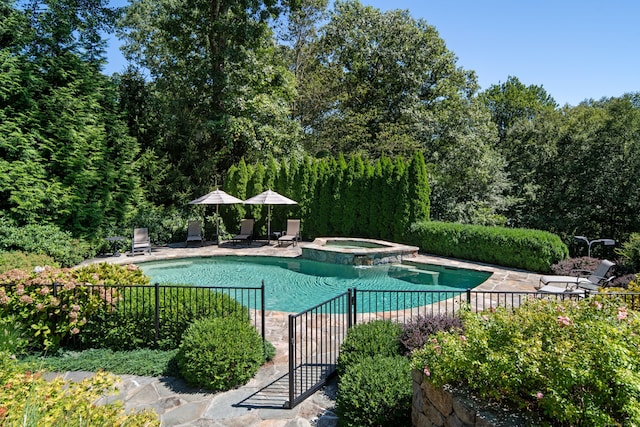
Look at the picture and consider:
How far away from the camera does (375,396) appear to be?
3746mm

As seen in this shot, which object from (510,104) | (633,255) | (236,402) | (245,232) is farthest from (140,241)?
(510,104)

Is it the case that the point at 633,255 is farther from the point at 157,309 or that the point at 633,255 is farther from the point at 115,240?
the point at 115,240

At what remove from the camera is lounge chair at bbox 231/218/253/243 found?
16125 millimetres

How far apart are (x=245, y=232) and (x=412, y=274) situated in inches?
314

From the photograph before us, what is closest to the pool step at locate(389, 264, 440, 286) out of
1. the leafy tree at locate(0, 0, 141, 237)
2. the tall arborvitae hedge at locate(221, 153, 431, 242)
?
the tall arborvitae hedge at locate(221, 153, 431, 242)

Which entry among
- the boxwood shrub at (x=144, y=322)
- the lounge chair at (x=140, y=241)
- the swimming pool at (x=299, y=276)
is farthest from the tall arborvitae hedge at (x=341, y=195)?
the boxwood shrub at (x=144, y=322)

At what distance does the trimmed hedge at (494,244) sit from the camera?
10945mm

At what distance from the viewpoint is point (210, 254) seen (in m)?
14.0

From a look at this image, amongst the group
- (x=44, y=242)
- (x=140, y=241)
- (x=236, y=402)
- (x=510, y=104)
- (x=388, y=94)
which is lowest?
(x=236, y=402)

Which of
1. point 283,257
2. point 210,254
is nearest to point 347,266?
point 283,257

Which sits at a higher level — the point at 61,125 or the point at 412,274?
the point at 61,125

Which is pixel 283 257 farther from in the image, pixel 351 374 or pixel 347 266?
pixel 351 374

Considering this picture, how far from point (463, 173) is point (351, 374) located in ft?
50.6

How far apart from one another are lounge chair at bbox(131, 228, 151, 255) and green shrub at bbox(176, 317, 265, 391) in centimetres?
981
